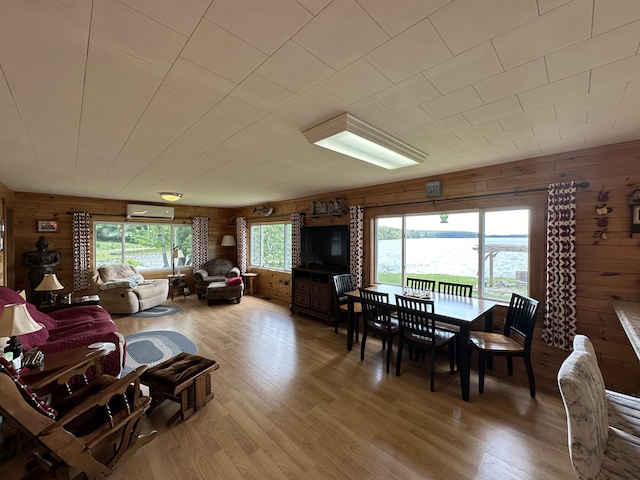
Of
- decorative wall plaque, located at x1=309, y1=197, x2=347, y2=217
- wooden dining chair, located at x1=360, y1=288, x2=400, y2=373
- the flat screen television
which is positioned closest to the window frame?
the flat screen television

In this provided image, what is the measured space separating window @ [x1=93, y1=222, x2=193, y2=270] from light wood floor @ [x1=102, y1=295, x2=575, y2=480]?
4.67 metres

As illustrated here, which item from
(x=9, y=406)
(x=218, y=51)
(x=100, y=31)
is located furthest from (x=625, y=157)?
(x=9, y=406)

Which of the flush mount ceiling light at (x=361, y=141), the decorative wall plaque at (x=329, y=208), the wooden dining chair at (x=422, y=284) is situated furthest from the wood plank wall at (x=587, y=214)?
the flush mount ceiling light at (x=361, y=141)

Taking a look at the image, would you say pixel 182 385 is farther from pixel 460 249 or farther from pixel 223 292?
pixel 223 292

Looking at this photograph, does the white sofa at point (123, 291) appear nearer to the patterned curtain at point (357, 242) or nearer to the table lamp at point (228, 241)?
the table lamp at point (228, 241)

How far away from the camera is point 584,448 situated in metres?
1.20

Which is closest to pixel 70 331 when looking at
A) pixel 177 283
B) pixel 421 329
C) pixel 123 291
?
pixel 123 291

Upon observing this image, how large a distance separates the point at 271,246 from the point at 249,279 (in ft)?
3.55

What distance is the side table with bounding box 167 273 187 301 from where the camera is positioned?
262 inches

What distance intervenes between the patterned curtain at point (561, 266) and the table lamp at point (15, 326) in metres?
4.62

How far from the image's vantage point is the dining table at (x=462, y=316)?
8.21 feet

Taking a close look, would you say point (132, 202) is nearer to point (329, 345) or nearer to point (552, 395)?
point (329, 345)

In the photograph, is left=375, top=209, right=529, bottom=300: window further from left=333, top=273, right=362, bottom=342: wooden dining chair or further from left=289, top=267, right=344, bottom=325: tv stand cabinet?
left=289, top=267, right=344, bottom=325: tv stand cabinet

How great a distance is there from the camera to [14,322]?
5.97 ft
